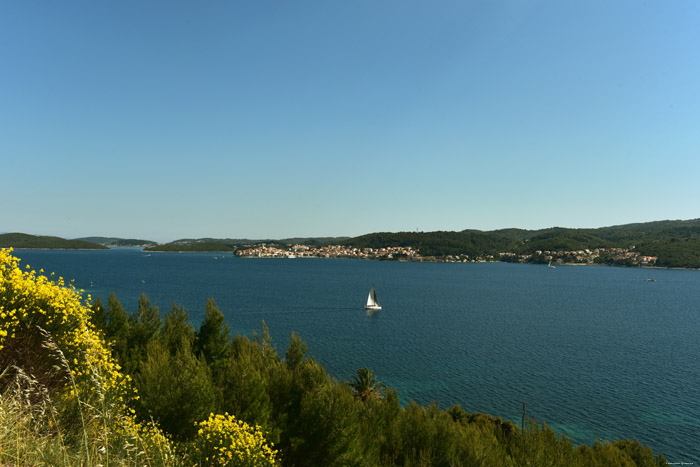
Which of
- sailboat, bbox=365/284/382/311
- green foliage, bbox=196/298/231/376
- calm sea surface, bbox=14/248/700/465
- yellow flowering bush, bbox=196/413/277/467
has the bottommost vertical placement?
calm sea surface, bbox=14/248/700/465

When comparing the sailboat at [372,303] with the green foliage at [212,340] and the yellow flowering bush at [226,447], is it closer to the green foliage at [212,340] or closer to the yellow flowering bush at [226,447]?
the green foliage at [212,340]

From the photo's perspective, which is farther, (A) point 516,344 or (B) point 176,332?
(A) point 516,344

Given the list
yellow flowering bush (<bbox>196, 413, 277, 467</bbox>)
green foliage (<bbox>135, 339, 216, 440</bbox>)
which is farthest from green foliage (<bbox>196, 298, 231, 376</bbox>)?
yellow flowering bush (<bbox>196, 413, 277, 467</bbox>)

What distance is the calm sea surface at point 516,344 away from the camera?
43.4 meters

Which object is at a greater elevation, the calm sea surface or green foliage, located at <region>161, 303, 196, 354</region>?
green foliage, located at <region>161, 303, 196, 354</region>

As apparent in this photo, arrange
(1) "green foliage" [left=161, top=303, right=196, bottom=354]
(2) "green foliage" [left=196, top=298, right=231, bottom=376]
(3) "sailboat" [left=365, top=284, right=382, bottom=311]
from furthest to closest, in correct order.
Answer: (3) "sailboat" [left=365, top=284, right=382, bottom=311] < (1) "green foliage" [left=161, top=303, right=196, bottom=354] < (2) "green foliage" [left=196, top=298, right=231, bottom=376]

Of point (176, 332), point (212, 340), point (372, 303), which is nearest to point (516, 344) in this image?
point (372, 303)

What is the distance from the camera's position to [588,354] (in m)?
64.7

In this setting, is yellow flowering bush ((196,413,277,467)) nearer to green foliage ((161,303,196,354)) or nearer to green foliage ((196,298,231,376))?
green foliage ((196,298,231,376))

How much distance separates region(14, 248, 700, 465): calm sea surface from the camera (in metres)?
43.4

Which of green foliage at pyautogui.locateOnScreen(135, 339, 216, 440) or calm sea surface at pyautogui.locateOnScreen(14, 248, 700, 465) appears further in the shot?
calm sea surface at pyautogui.locateOnScreen(14, 248, 700, 465)

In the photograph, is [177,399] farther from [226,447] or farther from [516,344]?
[516,344]

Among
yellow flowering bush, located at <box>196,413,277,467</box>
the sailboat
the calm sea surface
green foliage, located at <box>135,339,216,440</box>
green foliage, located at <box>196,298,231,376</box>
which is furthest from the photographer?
the sailboat

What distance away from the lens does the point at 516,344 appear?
6981 centimetres
